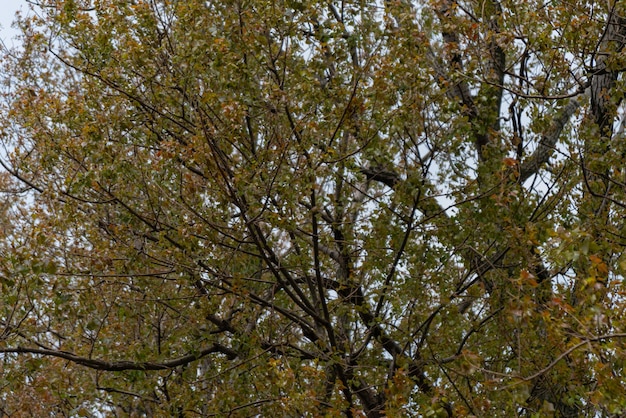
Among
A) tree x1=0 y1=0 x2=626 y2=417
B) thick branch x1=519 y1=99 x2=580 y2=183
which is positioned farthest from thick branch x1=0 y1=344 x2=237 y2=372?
thick branch x1=519 y1=99 x2=580 y2=183

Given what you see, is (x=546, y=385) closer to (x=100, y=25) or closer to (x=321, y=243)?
(x=321, y=243)

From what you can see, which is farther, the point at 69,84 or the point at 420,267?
the point at 69,84

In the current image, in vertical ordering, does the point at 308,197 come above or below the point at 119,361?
above

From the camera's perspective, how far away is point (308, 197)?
30.5 feet

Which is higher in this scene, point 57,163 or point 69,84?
point 69,84

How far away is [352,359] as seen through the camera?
9227mm

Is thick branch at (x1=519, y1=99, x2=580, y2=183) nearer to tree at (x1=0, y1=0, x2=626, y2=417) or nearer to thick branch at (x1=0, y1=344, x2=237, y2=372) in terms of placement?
tree at (x1=0, y1=0, x2=626, y2=417)

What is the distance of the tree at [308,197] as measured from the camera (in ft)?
26.5

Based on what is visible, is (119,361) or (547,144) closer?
(119,361)

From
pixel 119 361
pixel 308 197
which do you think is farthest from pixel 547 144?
pixel 119 361

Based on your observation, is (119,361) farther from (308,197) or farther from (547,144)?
(547,144)

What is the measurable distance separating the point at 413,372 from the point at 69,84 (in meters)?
7.98

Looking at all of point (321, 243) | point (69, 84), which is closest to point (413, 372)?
point (321, 243)

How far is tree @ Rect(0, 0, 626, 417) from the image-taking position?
26.5ft
